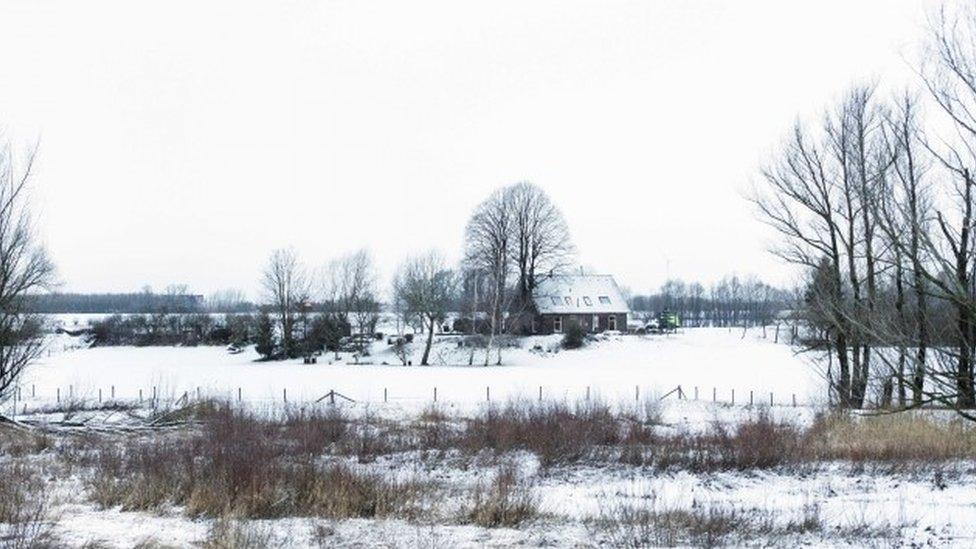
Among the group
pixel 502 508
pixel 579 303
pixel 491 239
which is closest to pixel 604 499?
pixel 502 508

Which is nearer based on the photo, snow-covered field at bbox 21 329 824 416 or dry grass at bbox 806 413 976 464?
dry grass at bbox 806 413 976 464

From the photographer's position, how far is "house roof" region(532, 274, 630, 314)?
253ft

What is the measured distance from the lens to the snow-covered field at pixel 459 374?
119 feet

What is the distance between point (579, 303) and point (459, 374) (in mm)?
33052

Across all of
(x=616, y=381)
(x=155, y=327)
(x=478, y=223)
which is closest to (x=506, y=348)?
(x=478, y=223)

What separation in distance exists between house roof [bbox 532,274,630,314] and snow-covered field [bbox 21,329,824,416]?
651 centimetres

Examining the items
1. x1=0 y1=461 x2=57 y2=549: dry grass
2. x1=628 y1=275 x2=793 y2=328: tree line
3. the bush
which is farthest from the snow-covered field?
x1=628 y1=275 x2=793 y2=328: tree line

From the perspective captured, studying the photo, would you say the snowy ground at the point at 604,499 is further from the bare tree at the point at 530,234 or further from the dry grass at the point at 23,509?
the bare tree at the point at 530,234

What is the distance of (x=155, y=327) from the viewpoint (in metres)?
86.2

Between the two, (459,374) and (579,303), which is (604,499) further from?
(579,303)

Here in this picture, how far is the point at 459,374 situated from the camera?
4872 centimetres

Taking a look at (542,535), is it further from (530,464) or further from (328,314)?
(328,314)

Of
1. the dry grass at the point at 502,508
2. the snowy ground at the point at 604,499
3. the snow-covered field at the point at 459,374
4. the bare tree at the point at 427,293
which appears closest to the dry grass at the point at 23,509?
the snowy ground at the point at 604,499

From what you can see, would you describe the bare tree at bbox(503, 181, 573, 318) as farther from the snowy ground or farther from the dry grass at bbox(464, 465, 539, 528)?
the dry grass at bbox(464, 465, 539, 528)
